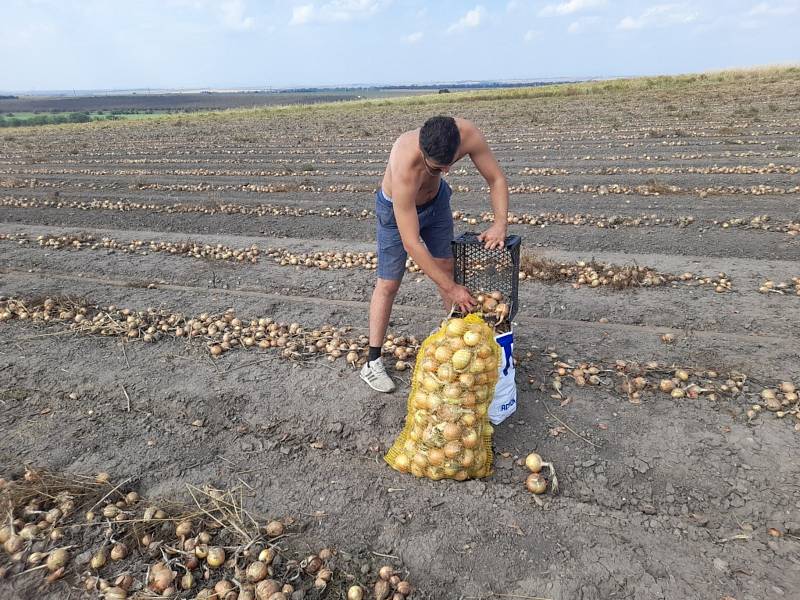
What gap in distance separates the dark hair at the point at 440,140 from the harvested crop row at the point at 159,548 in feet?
6.76

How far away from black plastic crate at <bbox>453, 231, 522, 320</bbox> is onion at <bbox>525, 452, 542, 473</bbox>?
0.85 metres

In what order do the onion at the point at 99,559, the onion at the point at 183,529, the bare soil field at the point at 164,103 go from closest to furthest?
1. the onion at the point at 99,559
2. the onion at the point at 183,529
3. the bare soil field at the point at 164,103

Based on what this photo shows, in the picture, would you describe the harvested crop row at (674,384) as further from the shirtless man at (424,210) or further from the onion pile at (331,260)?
the onion pile at (331,260)

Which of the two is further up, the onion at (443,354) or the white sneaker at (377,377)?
the onion at (443,354)

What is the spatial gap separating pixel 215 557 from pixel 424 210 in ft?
7.61

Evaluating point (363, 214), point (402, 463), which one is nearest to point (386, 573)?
point (402, 463)

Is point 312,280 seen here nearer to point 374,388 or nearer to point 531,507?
point 374,388

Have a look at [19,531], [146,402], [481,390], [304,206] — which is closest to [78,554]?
[19,531]

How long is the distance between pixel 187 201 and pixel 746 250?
379 inches

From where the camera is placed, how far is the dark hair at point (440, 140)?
2689 mm

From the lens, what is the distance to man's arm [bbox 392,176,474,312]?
A: 2.90 m

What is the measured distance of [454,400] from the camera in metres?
2.63

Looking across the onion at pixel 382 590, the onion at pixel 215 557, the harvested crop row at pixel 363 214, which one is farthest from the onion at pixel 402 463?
the harvested crop row at pixel 363 214

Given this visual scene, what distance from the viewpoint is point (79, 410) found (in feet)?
11.9
